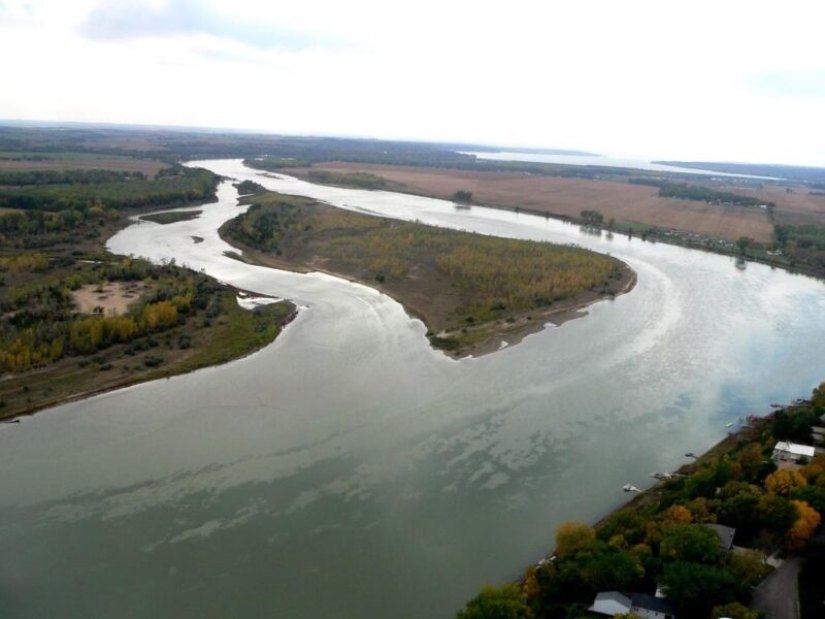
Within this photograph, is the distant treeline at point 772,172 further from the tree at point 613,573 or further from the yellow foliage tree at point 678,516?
the tree at point 613,573

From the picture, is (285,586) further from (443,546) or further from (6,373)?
(6,373)

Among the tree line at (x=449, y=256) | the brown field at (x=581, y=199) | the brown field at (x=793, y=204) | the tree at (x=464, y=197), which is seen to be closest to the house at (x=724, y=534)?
the tree line at (x=449, y=256)

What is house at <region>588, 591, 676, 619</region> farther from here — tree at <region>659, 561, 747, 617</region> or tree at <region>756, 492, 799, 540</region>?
tree at <region>756, 492, 799, 540</region>

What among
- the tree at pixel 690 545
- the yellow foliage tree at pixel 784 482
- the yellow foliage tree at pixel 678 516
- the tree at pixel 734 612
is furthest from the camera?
the yellow foliage tree at pixel 784 482

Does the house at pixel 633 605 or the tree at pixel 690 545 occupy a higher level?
the tree at pixel 690 545

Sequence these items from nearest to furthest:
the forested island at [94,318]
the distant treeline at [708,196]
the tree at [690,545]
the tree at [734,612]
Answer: the tree at [734,612], the tree at [690,545], the forested island at [94,318], the distant treeline at [708,196]

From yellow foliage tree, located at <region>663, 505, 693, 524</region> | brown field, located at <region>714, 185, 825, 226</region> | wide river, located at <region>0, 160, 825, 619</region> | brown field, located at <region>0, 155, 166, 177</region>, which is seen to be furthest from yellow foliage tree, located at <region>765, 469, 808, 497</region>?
brown field, located at <region>0, 155, 166, 177</region>

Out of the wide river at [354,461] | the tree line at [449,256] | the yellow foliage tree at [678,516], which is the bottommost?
the wide river at [354,461]

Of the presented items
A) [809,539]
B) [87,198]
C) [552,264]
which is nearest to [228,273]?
[552,264]
